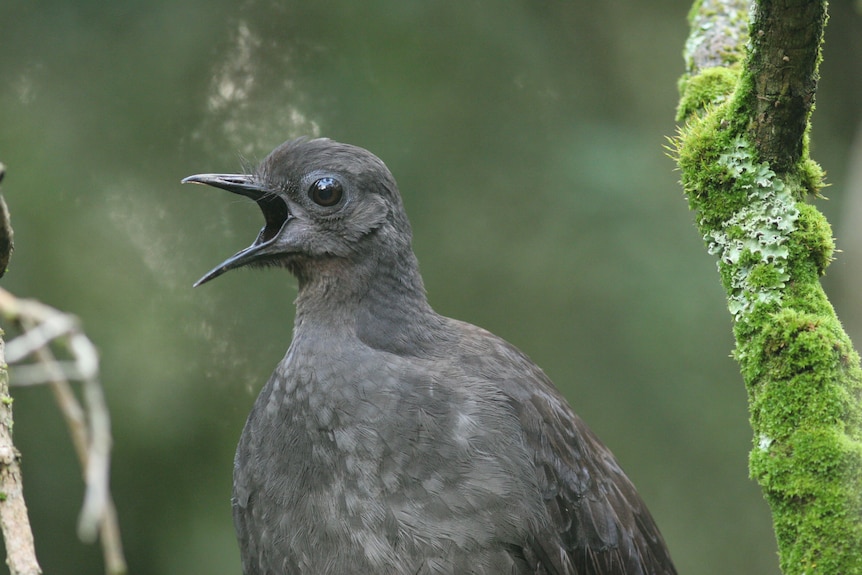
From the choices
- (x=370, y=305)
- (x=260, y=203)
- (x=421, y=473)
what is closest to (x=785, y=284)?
(x=421, y=473)

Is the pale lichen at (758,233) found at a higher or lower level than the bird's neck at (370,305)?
higher

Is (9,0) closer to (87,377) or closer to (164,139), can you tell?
(164,139)

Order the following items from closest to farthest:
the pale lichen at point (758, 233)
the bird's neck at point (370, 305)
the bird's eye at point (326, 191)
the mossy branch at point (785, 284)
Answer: the mossy branch at point (785, 284) < the pale lichen at point (758, 233) < the bird's neck at point (370, 305) < the bird's eye at point (326, 191)

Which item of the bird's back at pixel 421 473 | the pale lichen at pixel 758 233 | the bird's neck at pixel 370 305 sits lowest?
the bird's back at pixel 421 473

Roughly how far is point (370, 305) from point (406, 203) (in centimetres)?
273

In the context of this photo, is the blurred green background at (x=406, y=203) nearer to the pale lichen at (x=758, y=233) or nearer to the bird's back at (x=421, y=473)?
the bird's back at (x=421, y=473)

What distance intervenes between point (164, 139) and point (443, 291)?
2.04m

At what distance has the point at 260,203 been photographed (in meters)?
3.98

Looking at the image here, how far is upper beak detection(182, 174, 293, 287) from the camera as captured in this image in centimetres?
378

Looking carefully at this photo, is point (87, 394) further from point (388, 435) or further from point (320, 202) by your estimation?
point (320, 202)

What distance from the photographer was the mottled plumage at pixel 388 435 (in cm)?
337

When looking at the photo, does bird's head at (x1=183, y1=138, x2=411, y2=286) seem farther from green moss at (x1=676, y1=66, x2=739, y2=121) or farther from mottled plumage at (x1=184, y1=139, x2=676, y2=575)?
green moss at (x1=676, y1=66, x2=739, y2=121)

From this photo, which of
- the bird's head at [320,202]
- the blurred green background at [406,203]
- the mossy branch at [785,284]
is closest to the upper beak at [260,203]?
the bird's head at [320,202]

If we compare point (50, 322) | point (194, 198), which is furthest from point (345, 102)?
point (50, 322)
